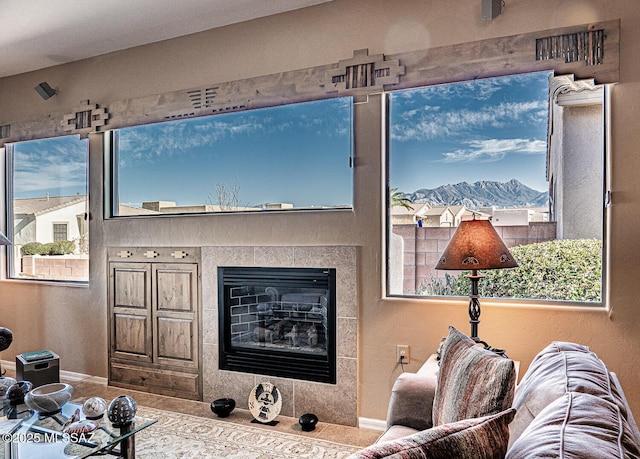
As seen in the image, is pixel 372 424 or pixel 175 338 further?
pixel 175 338

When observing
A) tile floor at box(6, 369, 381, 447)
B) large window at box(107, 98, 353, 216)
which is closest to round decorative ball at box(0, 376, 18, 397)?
tile floor at box(6, 369, 381, 447)

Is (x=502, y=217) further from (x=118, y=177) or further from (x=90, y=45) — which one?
(x=90, y=45)

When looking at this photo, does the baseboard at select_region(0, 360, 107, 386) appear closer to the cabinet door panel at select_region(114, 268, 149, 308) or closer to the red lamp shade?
the cabinet door panel at select_region(114, 268, 149, 308)

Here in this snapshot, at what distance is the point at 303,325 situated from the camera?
3.39m

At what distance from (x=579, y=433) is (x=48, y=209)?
15.9 feet

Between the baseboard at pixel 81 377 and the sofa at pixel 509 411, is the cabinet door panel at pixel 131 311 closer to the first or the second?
the baseboard at pixel 81 377

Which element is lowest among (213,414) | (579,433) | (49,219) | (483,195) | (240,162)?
(213,414)

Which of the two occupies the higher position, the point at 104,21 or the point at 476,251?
the point at 104,21

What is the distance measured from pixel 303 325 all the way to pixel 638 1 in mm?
2726

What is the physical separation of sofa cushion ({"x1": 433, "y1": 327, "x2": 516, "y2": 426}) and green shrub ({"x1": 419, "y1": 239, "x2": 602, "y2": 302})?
3.65ft

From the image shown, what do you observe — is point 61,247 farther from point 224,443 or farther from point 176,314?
point 224,443

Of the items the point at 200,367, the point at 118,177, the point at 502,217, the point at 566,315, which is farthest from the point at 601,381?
the point at 118,177

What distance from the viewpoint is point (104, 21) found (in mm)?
3500

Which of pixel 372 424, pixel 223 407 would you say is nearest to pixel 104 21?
pixel 223 407
